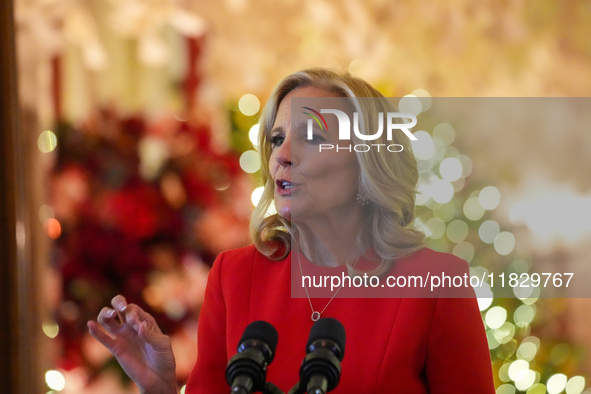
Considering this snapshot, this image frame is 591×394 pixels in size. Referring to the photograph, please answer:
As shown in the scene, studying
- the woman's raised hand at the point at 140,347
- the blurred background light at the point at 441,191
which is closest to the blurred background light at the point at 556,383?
the blurred background light at the point at 441,191

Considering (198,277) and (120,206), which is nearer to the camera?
(120,206)

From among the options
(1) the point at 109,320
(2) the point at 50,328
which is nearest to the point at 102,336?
(1) the point at 109,320

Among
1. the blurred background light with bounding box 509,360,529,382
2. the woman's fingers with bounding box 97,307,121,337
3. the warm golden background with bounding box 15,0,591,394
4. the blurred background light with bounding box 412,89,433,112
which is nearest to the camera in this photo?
the woman's fingers with bounding box 97,307,121,337

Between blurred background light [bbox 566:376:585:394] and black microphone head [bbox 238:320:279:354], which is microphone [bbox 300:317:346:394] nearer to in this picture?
black microphone head [bbox 238:320:279:354]

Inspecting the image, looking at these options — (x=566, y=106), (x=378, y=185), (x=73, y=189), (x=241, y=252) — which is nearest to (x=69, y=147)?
(x=73, y=189)

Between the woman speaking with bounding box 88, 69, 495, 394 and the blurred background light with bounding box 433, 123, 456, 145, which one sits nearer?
the woman speaking with bounding box 88, 69, 495, 394

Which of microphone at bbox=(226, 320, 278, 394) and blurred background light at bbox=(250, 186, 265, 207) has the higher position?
blurred background light at bbox=(250, 186, 265, 207)

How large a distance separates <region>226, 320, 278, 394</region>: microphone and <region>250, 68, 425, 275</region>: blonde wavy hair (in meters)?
0.50

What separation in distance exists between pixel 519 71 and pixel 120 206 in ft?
4.99

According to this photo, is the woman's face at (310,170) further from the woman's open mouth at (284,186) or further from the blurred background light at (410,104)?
the blurred background light at (410,104)

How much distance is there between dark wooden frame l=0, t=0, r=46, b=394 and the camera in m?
1.28

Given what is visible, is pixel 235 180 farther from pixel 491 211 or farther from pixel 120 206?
pixel 491 211

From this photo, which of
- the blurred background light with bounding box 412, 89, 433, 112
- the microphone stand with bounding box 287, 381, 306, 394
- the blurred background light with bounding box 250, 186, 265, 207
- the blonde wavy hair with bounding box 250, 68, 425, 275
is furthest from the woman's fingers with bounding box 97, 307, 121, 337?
the blurred background light with bounding box 412, 89, 433, 112

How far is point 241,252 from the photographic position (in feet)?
4.02
